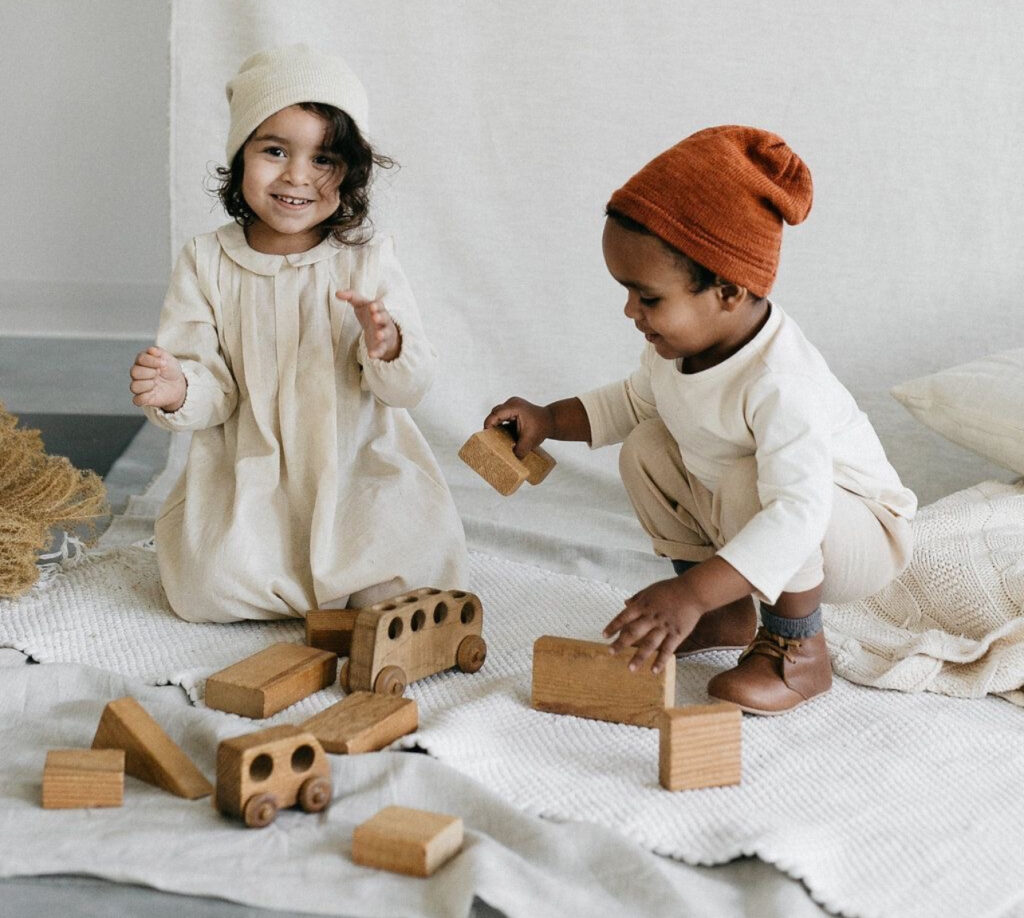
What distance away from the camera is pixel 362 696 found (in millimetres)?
1240

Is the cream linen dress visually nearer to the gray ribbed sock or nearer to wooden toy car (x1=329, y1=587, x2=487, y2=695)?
wooden toy car (x1=329, y1=587, x2=487, y2=695)

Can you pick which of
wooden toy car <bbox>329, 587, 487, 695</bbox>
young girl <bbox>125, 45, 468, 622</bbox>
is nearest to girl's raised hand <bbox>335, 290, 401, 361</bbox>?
young girl <bbox>125, 45, 468, 622</bbox>

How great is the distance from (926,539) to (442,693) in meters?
0.62

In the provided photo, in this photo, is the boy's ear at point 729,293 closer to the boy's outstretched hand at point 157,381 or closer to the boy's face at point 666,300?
the boy's face at point 666,300

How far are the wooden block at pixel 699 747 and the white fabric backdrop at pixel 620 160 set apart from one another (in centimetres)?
86

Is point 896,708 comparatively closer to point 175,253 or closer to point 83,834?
point 83,834

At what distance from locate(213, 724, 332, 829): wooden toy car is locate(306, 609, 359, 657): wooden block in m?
0.34

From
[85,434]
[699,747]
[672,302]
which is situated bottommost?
[85,434]

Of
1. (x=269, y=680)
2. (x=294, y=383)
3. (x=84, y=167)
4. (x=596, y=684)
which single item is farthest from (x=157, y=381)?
(x=84, y=167)

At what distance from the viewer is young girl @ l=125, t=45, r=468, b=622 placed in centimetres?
148

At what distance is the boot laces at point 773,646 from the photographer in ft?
4.31

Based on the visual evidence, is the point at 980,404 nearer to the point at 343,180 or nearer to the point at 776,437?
the point at 776,437

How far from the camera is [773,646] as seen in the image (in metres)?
1.32

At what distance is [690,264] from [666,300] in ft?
0.13
